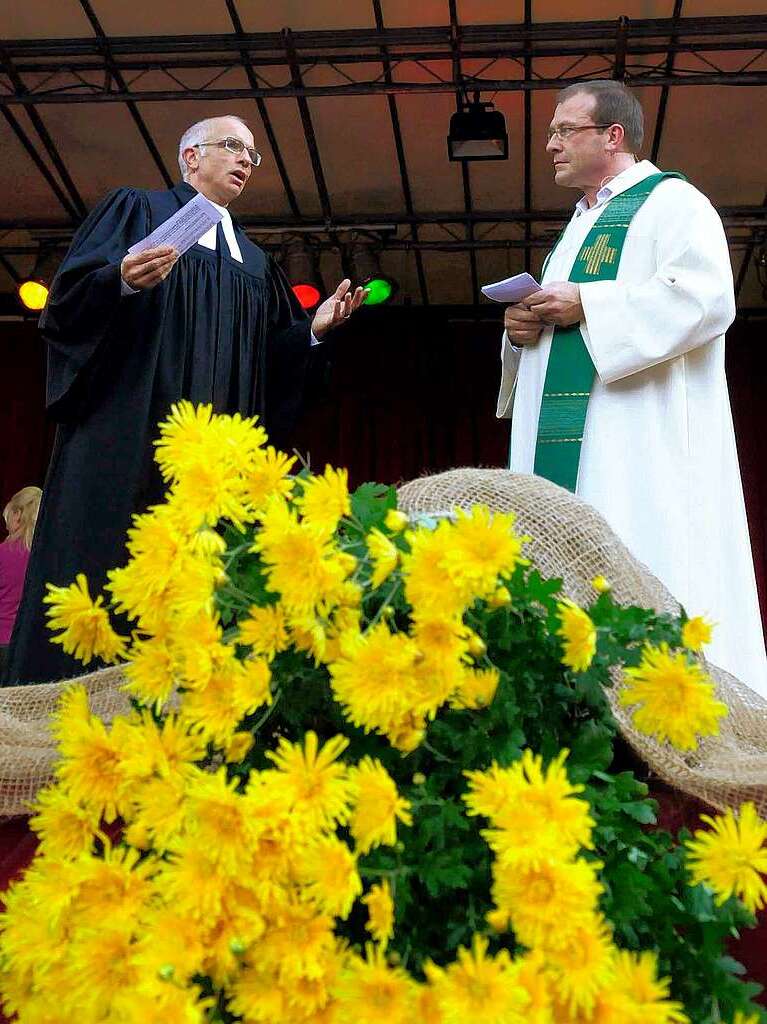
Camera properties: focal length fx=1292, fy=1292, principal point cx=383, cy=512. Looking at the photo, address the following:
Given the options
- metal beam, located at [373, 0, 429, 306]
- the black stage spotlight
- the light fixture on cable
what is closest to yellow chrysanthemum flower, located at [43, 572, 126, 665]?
metal beam, located at [373, 0, 429, 306]

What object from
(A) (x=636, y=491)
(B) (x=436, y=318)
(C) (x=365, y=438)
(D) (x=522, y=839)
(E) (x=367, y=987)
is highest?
(B) (x=436, y=318)

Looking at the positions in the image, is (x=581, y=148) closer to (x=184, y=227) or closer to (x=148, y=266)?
(x=184, y=227)

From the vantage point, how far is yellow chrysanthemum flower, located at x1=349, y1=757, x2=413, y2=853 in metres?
0.88

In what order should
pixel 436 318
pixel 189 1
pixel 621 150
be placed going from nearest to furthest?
pixel 621 150
pixel 189 1
pixel 436 318

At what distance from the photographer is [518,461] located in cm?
292

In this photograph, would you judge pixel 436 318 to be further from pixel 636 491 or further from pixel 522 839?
pixel 522 839

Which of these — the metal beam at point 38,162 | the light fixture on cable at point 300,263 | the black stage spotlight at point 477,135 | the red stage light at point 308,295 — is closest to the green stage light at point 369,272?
the light fixture on cable at point 300,263

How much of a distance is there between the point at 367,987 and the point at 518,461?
213 centimetres

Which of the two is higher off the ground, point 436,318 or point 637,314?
point 436,318

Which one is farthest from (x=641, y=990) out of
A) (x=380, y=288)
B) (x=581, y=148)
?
(x=380, y=288)

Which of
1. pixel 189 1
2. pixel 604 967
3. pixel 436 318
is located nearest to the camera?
pixel 604 967

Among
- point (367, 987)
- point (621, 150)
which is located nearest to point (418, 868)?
point (367, 987)

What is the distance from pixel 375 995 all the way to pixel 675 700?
1.00 ft

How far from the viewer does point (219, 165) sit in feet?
11.1
